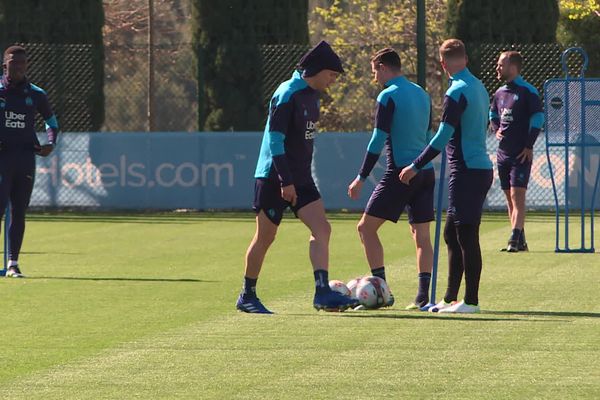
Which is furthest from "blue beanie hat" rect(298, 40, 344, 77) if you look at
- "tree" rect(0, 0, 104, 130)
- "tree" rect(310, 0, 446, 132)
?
"tree" rect(310, 0, 446, 132)

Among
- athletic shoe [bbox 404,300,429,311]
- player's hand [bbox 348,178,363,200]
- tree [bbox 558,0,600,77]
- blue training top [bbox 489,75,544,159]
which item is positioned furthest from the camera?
tree [bbox 558,0,600,77]

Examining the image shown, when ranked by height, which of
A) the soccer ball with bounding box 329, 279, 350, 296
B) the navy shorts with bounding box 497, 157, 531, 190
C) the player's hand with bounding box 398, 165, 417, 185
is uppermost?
the player's hand with bounding box 398, 165, 417, 185

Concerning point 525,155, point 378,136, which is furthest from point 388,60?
point 525,155

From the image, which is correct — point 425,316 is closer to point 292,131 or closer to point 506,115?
point 292,131

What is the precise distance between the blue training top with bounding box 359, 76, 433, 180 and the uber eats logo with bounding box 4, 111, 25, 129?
172 inches

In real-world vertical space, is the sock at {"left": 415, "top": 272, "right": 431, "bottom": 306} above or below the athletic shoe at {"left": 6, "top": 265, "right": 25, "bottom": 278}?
above

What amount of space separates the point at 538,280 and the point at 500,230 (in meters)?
6.91

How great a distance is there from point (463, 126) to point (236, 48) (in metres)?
16.7

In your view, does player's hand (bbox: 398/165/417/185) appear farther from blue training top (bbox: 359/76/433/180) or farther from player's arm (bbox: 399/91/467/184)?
blue training top (bbox: 359/76/433/180)

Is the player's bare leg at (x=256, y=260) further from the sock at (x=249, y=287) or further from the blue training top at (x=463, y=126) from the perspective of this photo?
the blue training top at (x=463, y=126)

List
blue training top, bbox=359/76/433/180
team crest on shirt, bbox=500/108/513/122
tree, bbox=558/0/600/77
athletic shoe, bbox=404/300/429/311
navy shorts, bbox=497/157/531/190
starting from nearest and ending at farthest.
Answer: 1. blue training top, bbox=359/76/433/180
2. athletic shoe, bbox=404/300/429/311
3. team crest on shirt, bbox=500/108/513/122
4. navy shorts, bbox=497/157/531/190
5. tree, bbox=558/0/600/77

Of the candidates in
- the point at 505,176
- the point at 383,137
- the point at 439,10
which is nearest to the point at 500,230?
the point at 505,176

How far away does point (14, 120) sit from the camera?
15039mm

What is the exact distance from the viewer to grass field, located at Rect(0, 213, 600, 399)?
8.33 metres
